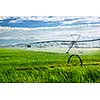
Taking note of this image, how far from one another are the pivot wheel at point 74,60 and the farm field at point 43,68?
1.0 inches

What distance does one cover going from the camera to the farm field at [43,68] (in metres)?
4.14

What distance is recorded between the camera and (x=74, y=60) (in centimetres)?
418

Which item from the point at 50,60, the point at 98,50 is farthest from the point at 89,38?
the point at 50,60

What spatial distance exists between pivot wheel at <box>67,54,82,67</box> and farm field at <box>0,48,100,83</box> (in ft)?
0.08

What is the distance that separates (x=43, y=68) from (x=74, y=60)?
0.35 meters

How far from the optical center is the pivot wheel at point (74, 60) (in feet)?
13.7

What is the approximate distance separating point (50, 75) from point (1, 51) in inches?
23.4

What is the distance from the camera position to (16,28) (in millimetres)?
4273

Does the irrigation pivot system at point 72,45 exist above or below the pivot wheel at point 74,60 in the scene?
above

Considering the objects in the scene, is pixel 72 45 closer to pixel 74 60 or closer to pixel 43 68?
pixel 74 60
